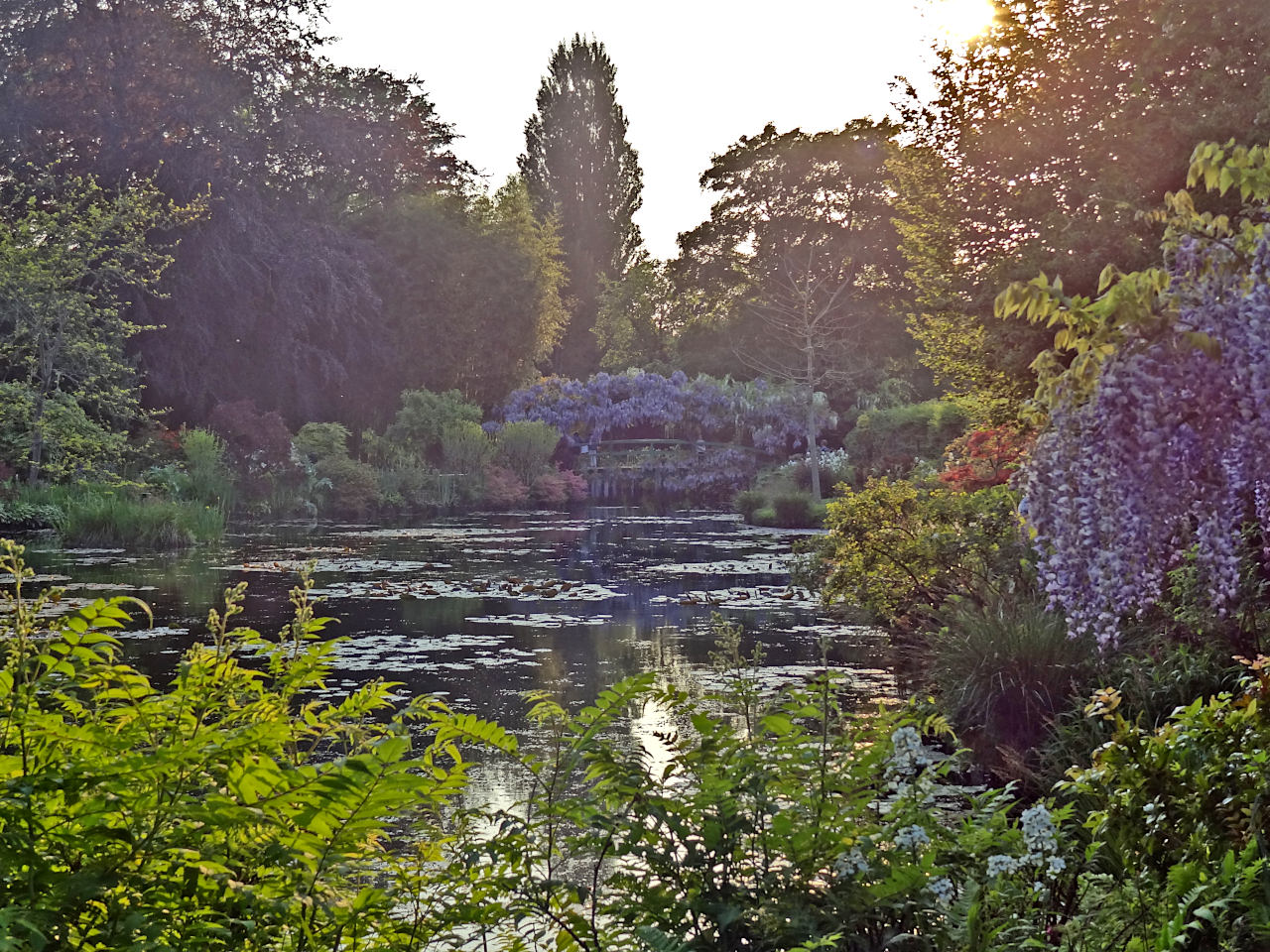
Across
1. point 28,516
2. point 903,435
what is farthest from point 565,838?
point 903,435

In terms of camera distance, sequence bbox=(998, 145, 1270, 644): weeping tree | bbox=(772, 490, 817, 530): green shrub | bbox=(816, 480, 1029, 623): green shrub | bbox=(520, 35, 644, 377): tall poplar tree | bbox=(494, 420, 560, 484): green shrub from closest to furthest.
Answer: bbox=(998, 145, 1270, 644): weeping tree < bbox=(816, 480, 1029, 623): green shrub < bbox=(772, 490, 817, 530): green shrub < bbox=(494, 420, 560, 484): green shrub < bbox=(520, 35, 644, 377): tall poplar tree

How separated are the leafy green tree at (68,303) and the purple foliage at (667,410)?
39.5 feet

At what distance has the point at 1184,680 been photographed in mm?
5648

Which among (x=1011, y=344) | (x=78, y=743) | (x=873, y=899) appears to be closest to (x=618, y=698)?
(x=873, y=899)

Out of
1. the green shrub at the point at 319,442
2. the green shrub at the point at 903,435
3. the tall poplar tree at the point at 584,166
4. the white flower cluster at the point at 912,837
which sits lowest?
the white flower cluster at the point at 912,837

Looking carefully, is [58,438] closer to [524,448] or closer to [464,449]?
[464,449]

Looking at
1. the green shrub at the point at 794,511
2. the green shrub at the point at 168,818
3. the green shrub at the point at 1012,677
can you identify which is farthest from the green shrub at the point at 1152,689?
the green shrub at the point at 794,511

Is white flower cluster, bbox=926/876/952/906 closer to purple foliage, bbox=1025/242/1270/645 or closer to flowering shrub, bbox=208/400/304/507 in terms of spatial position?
purple foliage, bbox=1025/242/1270/645

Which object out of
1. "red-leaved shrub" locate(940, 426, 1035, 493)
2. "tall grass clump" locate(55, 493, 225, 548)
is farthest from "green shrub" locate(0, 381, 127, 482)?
"red-leaved shrub" locate(940, 426, 1035, 493)

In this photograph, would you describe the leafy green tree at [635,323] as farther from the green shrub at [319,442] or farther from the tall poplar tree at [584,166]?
the green shrub at [319,442]

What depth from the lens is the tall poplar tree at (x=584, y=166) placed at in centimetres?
4969

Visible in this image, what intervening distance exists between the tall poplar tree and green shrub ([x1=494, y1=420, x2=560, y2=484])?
67.0 ft

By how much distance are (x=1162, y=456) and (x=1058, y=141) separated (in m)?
8.36

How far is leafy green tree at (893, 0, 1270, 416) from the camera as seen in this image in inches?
424
